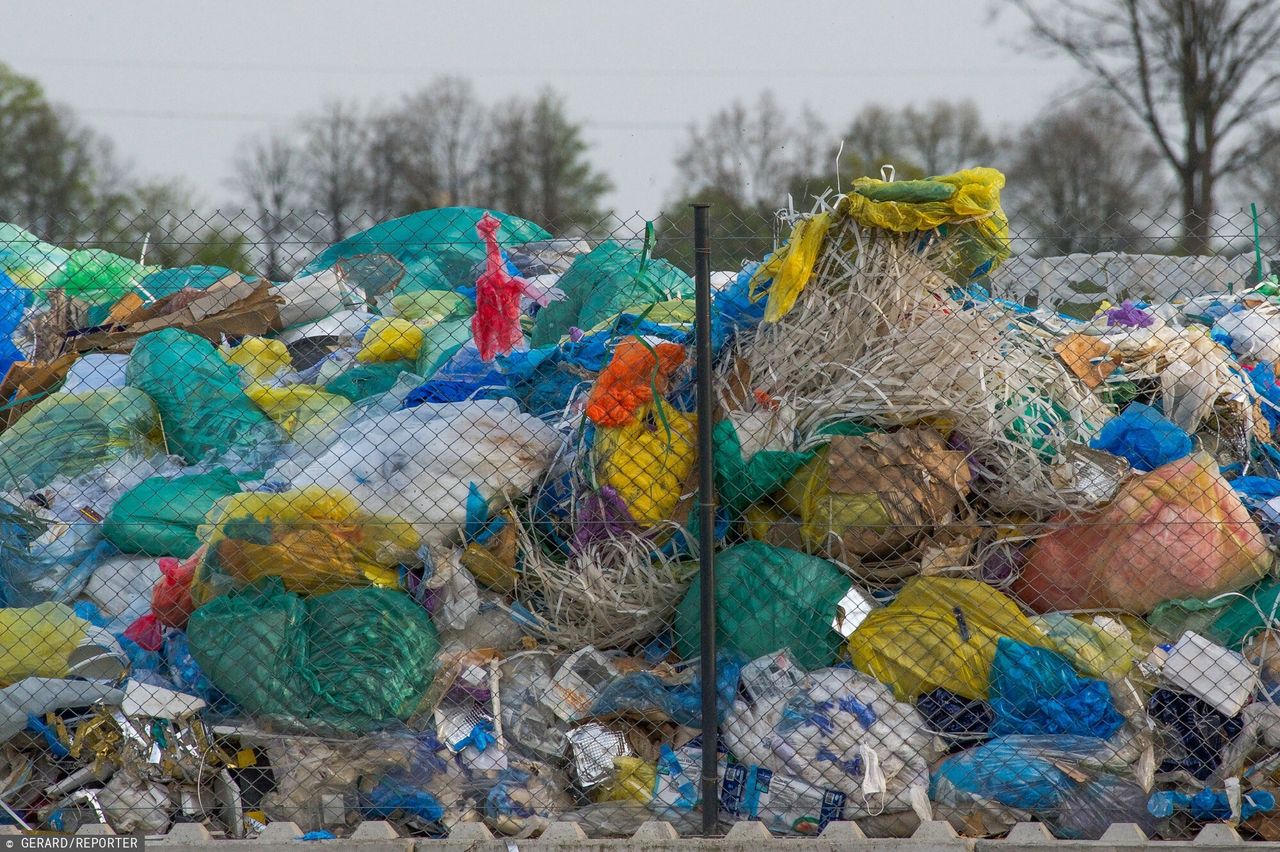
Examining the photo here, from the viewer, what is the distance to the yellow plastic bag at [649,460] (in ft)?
12.7

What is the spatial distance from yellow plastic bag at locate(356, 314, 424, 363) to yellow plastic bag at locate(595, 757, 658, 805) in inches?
80.4

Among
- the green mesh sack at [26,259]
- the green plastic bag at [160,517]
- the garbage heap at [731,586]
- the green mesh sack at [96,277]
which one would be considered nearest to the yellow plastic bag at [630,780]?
the garbage heap at [731,586]

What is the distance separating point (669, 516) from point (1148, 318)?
210 centimetres

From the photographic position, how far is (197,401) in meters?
4.71

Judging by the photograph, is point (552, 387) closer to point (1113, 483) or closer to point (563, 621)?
point (563, 621)

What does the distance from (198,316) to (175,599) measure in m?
1.63

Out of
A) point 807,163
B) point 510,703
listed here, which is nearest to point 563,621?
point 510,703

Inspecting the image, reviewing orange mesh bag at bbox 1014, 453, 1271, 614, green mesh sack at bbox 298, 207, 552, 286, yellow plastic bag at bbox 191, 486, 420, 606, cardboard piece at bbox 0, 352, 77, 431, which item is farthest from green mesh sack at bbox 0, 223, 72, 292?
orange mesh bag at bbox 1014, 453, 1271, 614

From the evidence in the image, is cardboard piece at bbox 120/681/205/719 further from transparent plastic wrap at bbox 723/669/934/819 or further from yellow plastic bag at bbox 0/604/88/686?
transparent plastic wrap at bbox 723/669/934/819

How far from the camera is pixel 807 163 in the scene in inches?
852

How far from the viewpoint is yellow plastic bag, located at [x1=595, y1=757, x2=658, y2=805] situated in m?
3.57

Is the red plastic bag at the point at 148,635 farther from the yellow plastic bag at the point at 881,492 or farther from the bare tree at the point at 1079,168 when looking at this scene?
the bare tree at the point at 1079,168

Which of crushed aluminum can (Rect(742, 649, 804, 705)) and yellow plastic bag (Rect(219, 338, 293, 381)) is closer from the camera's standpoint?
crushed aluminum can (Rect(742, 649, 804, 705))

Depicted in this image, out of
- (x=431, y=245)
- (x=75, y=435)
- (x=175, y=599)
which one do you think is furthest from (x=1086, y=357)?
(x=75, y=435)
